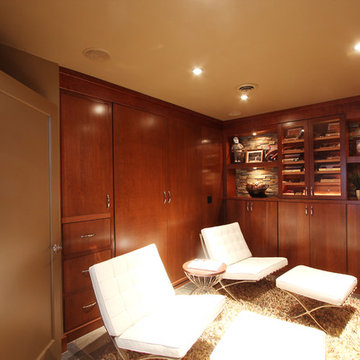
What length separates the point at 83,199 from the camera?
2.54m

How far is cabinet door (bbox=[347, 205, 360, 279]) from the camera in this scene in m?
3.30

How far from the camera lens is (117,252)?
9.28 ft

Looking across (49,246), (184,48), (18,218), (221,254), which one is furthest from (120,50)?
(221,254)

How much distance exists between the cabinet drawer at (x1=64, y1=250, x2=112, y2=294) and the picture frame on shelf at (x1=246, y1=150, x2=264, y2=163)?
299cm

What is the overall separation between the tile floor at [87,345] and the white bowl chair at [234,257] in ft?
4.49

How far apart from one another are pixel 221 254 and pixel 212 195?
115 centimetres

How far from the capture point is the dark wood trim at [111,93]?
245 centimetres

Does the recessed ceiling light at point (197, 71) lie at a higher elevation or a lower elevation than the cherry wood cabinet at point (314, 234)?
higher

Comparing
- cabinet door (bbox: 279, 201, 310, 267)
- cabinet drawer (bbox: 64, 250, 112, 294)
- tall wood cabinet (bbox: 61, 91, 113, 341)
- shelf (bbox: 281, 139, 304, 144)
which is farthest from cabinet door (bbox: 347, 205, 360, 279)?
cabinet drawer (bbox: 64, 250, 112, 294)

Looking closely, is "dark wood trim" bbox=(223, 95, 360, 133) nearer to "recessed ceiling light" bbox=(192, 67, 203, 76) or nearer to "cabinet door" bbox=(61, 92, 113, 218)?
"recessed ceiling light" bbox=(192, 67, 203, 76)

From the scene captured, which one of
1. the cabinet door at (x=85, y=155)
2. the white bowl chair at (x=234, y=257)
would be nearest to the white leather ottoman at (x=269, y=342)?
the white bowl chair at (x=234, y=257)

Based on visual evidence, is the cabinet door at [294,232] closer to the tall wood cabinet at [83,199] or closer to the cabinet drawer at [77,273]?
the tall wood cabinet at [83,199]

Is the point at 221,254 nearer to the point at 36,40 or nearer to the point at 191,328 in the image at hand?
the point at 191,328

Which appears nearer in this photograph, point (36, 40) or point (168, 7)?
point (168, 7)
